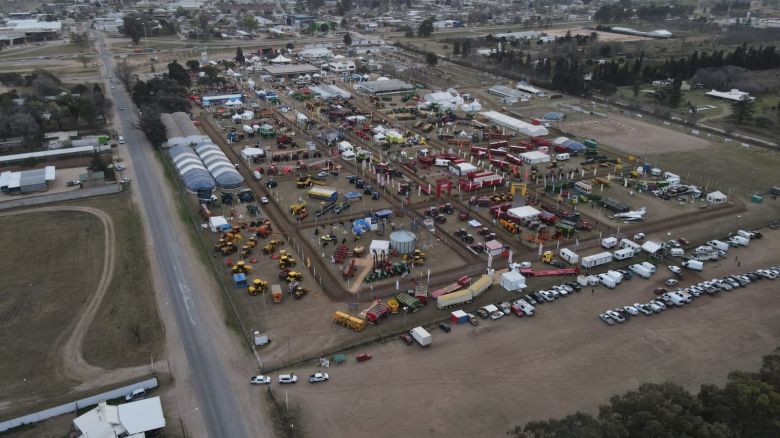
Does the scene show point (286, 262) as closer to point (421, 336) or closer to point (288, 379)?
point (288, 379)

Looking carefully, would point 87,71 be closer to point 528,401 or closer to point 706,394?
point 528,401

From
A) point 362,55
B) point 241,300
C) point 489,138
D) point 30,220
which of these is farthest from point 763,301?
point 362,55

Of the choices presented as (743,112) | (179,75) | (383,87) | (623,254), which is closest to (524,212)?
(623,254)

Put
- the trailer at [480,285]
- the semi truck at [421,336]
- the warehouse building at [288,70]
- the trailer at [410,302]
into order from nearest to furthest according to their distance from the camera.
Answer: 1. the semi truck at [421,336]
2. the trailer at [410,302]
3. the trailer at [480,285]
4. the warehouse building at [288,70]

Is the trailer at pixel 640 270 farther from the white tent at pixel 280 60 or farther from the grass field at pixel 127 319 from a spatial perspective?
the white tent at pixel 280 60

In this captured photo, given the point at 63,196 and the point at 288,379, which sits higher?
the point at 63,196

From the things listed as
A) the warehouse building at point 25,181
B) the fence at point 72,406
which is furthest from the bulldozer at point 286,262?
the warehouse building at point 25,181
